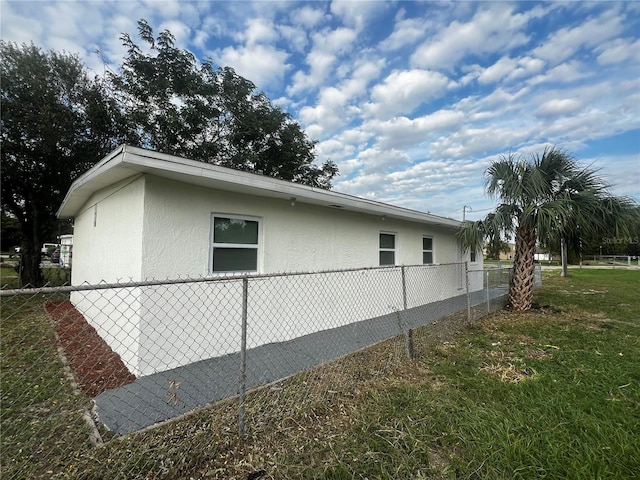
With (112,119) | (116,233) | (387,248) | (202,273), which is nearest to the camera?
(202,273)

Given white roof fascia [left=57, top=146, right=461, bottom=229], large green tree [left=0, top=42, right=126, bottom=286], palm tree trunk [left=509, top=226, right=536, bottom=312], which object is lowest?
palm tree trunk [left=509, top=226, right=536, bottom=312]

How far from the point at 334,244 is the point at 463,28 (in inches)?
220

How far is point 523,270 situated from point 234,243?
292 inches

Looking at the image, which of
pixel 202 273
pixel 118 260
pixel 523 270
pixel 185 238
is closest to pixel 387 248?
pixel 523 270

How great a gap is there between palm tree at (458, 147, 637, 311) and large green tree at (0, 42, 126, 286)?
45.1 feet

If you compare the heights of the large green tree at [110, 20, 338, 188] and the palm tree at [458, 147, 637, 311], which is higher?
the large green tree at [110, 20, 338, 188]

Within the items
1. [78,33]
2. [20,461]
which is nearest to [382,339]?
[20,461]

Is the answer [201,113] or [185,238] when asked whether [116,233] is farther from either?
[201,113]

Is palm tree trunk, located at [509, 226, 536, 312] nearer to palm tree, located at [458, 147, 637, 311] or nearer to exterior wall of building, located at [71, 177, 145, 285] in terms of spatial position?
palm tree, located at [458, 147, 637, 311]

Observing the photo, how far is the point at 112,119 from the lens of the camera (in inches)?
447

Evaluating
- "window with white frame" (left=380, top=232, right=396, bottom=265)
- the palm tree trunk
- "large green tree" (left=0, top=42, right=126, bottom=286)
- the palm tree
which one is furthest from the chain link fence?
"large green tree" (left=0, top=42, right=126, bottom=286)

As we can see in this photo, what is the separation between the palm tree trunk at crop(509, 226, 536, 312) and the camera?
7.48 meters

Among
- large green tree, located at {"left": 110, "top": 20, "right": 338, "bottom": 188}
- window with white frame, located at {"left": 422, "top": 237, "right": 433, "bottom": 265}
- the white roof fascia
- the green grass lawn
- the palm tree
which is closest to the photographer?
the green grass lawn

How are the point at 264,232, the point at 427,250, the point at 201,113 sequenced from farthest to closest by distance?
the point at 201,113, the point at 427,250, the point at 264,232
